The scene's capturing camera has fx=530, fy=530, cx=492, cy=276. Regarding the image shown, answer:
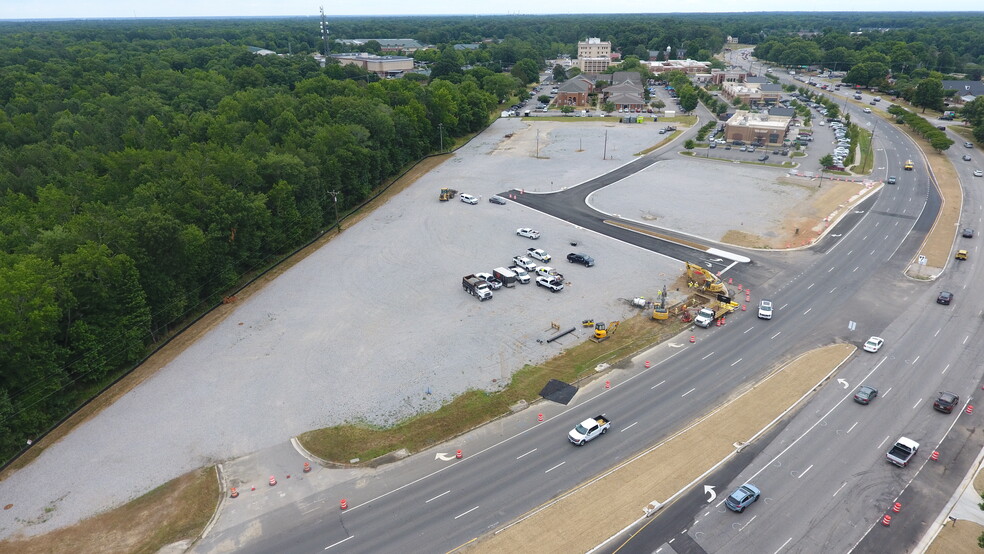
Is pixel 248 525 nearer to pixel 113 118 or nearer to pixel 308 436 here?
pixel 308 436

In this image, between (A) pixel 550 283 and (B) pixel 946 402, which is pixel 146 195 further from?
(B) pixel 946 402

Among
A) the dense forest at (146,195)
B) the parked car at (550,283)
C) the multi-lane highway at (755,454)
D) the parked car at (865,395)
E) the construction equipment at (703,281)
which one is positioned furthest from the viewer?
the parked car at (550,283)

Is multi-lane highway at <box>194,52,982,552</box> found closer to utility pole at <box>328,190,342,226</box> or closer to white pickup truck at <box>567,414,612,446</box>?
white pickup truck at <box>567,414,612,446</box>

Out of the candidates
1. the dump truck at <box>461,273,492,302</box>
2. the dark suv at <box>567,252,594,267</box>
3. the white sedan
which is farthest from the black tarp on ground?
the white sedan

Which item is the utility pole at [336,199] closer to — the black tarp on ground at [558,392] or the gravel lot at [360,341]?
the gravel lot at [360,341]

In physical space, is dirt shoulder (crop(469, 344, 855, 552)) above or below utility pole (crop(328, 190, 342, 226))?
below

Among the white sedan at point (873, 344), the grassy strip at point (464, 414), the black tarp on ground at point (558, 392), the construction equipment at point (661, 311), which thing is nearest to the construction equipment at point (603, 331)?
the grassy strip at point (464, 414)

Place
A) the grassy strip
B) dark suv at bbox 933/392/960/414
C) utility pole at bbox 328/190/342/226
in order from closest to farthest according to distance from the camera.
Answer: the grassy strip, dark suv at bbox 933/392/960/414, utility pole at bbox 328/190/342/226

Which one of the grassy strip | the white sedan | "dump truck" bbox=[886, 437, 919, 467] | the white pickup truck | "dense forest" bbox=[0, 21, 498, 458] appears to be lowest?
the grassy strip
